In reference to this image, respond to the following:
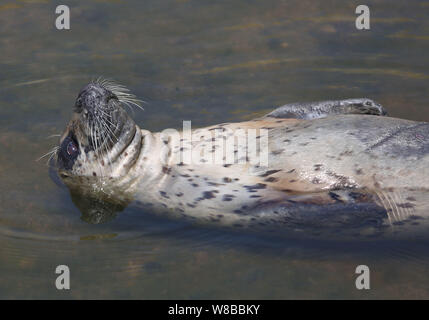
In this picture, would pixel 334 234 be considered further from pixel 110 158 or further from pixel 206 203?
pixel 110 158

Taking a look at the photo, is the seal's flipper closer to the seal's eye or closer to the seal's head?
the seal's head

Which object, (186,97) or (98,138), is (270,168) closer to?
(98,138)

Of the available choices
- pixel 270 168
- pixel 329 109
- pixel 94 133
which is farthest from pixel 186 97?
pixel 270 168

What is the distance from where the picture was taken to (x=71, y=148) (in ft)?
17.9

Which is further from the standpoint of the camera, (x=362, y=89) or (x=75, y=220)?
(x=362, y=89)

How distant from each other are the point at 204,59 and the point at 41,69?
1820 millimetres

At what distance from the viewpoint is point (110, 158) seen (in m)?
5.35

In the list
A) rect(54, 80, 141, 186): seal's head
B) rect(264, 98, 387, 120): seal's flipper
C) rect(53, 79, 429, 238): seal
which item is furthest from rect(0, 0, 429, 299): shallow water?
rect(264, 98, 387, 120): seal's flipper

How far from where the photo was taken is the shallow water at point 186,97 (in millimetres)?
4738

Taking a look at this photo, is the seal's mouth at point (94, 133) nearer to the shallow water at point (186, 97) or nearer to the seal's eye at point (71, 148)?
the seal's eye at point (71, 148)

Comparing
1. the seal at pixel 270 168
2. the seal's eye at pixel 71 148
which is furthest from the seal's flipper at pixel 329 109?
the seal's eye at pixel 71 148

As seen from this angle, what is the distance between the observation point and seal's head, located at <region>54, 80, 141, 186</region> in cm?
524

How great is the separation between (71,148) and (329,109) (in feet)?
7.53
